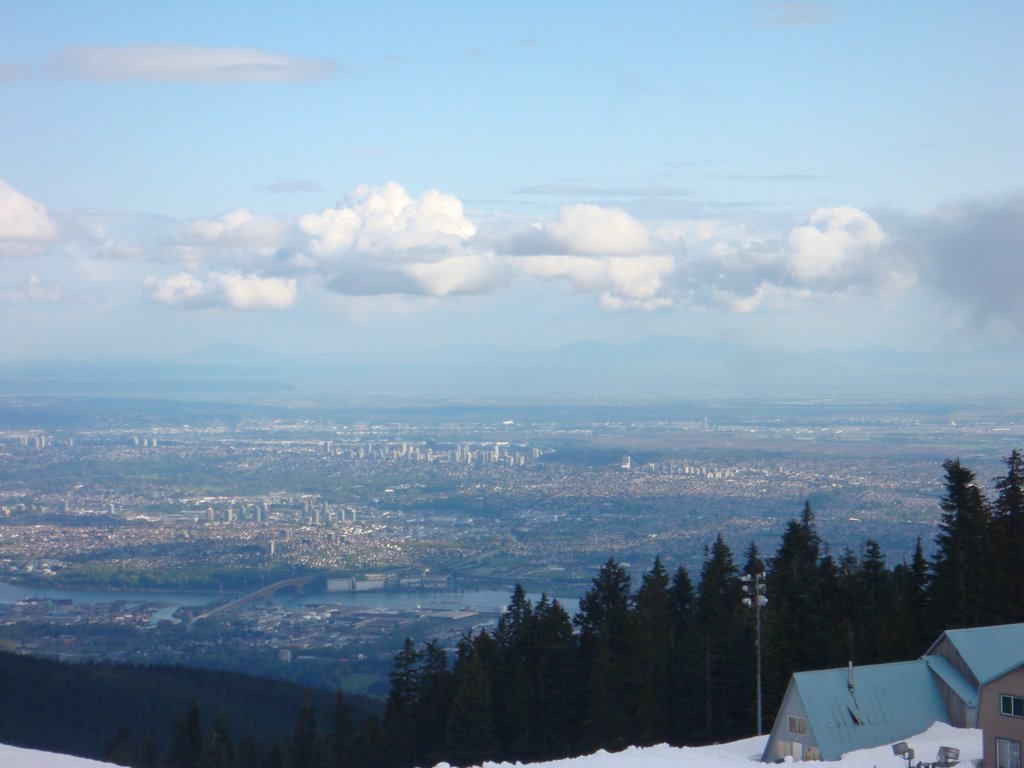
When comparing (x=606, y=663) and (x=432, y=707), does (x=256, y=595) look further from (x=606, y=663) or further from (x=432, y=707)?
(x=606, y=663)

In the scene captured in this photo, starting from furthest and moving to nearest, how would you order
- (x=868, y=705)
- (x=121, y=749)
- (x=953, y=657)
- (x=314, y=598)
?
1. (x=314, y=598)
2. (x=121, y=749)
3. (x=953, y=657)
4. (x=868, y=705)

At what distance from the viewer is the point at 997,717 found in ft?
58.4

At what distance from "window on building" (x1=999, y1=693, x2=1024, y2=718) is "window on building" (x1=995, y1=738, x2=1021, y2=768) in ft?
1.27

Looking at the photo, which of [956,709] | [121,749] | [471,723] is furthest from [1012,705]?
[121,749]

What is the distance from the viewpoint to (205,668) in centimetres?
4756

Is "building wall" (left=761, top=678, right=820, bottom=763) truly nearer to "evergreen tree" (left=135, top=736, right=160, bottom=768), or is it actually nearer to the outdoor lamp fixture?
the outdoor lamp fixture

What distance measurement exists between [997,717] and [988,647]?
13.6 feet

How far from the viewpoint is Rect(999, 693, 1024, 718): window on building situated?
17562 millimetres

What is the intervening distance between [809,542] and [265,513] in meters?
61.4

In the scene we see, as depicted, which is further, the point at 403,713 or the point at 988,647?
the point at 403,713

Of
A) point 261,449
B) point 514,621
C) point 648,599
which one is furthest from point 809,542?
point 261,449

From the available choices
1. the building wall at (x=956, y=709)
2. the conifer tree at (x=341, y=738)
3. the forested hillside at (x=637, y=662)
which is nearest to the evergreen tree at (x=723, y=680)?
the forested hillside at (x=637, y=662)

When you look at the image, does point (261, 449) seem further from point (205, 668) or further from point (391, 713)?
point (391, 713)

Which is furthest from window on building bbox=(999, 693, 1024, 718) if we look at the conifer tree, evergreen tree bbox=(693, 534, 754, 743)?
the conifer tree
